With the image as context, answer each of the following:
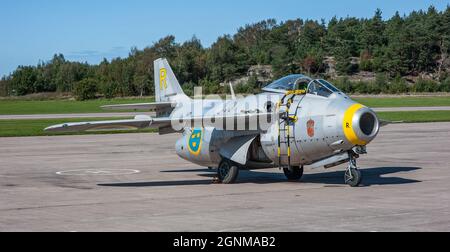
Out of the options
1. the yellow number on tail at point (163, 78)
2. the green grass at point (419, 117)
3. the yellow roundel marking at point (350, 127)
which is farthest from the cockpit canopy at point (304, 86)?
the green grass at point (419, 117)

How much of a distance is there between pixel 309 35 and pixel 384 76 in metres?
30.1

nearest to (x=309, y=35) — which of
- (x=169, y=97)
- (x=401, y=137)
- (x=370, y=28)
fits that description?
(x=370, y=28)

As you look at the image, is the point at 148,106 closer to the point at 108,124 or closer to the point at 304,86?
the point at 108,124

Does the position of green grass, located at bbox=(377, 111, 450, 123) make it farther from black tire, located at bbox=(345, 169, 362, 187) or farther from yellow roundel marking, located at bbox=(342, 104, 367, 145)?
yellow roundel marking, located at bbox=(342, 104, 367, 145)

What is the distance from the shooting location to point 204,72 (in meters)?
112

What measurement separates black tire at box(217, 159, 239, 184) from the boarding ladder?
5.03 ft

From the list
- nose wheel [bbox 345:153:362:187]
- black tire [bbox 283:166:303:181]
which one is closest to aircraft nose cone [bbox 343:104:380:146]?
nose wheel [bbox 345:153:362:187]

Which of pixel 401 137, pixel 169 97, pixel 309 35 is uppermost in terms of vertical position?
pixel 309 35

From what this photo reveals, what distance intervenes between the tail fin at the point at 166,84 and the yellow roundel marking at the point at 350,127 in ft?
24.5

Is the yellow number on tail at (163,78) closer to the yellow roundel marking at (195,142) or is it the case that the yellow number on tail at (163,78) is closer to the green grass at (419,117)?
the yellow roundel marking at (195,142)

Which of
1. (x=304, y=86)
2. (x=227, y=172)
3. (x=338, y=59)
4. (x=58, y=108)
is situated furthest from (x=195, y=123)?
(x=338, y=59)

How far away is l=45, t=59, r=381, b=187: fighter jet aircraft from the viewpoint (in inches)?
687

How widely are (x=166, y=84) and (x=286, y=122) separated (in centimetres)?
654
